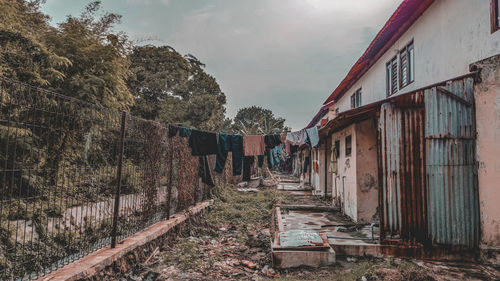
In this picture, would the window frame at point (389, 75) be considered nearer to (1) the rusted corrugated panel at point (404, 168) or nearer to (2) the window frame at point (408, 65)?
(2) the window frame at point (408, 65)

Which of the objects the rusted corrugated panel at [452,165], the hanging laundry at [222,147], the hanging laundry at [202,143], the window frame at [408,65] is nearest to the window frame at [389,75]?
the window frame at [408,65]

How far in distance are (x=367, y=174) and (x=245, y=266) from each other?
4.44 metres

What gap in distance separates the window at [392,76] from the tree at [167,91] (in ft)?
48.7

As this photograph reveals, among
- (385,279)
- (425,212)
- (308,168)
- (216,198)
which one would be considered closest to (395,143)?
(425,212)

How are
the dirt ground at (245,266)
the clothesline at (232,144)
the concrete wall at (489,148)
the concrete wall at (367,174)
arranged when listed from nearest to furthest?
the dirt ground at (245,266), the concrete wall at (489,148), the concrete wall at (367,174), the clothesline at (232,144)

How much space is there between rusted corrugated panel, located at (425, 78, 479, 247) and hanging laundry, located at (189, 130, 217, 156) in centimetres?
583

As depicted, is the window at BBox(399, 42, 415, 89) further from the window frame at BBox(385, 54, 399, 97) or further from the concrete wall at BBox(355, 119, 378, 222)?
the concrete wall at BBox(355, 119, 378, 222)

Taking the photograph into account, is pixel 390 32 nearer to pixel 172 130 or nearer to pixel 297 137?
pixel 297 137

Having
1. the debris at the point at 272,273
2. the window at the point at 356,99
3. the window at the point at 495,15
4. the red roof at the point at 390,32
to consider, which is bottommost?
the debris at the point at 272,273

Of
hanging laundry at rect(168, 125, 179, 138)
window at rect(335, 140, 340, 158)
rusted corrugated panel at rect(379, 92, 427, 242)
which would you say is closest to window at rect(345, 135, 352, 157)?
window at rect(335, 140, 340, 158)

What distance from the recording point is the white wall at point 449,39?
17.1 ft

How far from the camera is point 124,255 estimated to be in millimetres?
4902

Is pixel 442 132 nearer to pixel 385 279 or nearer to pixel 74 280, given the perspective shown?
pixel 385 279

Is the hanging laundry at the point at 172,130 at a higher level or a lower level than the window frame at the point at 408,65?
lower
